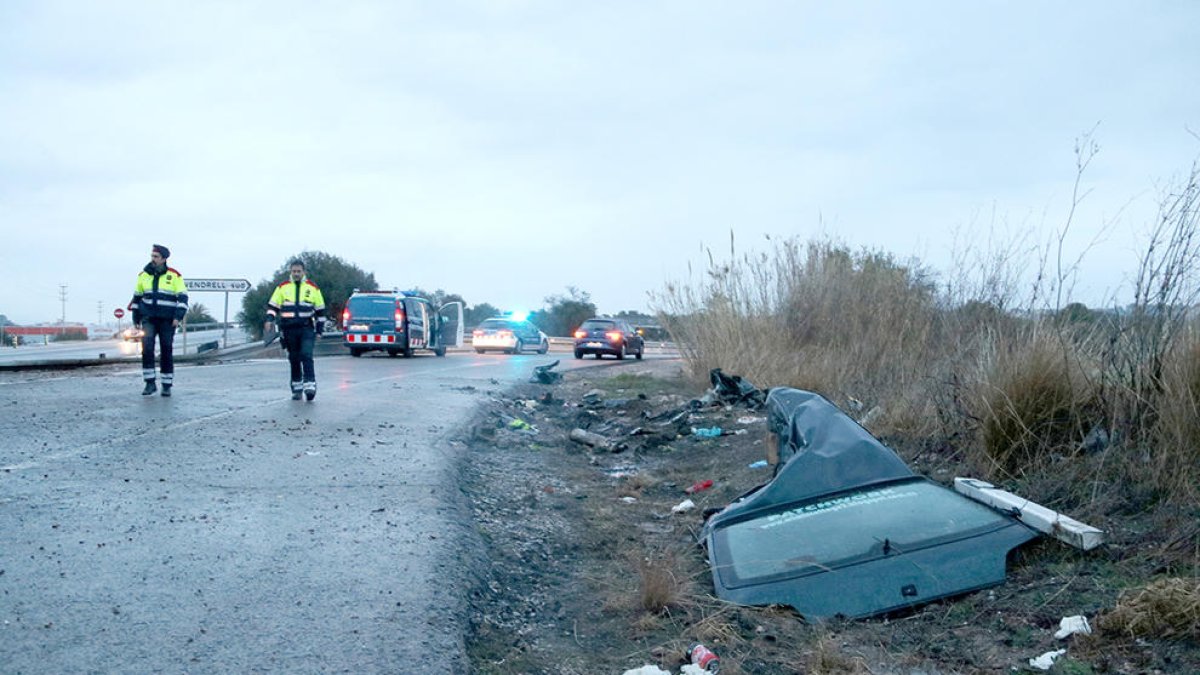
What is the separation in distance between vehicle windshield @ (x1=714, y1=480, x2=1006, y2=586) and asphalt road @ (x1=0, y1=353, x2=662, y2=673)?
4.69 ft

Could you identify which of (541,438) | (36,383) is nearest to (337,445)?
(541,438)

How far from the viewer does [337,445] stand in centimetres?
778

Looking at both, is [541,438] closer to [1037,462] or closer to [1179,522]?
[1037,462]

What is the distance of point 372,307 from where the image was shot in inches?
1043

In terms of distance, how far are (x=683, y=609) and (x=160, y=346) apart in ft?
29.5

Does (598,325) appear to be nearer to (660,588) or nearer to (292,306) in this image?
(292,306)

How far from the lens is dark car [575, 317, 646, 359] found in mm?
30328

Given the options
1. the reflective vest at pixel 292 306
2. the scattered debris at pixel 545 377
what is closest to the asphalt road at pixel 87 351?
the reflective vest at pixel 292 306

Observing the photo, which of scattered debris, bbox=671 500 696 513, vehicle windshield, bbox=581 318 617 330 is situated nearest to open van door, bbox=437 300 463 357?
vehicle windshield, bbox=581 318 617 330

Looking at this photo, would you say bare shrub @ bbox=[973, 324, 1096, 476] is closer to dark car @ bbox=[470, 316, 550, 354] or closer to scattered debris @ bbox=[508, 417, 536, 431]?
scattered debris @ bbox=[508, 417, 536, 431]

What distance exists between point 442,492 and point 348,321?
2102cm

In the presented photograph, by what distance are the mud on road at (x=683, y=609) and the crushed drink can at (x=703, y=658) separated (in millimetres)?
42

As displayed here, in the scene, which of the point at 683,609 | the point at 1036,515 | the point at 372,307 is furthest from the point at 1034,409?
the point at 372,307

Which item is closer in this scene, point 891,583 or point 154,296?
point 891,583
